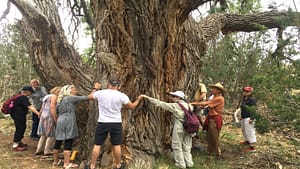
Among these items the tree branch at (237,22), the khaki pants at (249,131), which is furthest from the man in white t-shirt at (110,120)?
the tree branch at (237,22)

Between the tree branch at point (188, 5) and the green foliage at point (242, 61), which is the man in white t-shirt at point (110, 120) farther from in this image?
the green foliage at point (242, 61)

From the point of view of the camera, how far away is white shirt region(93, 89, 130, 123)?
539 cm

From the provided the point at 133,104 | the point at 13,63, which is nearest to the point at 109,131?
the point at 133,104

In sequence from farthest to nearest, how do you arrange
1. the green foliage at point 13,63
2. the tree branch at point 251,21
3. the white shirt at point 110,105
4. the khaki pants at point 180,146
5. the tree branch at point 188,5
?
the green foliage at point 13,63, the tree branch at point 251,21, the khaki pants at point 180,146, the tree branch at point 188,5, the white shirt at point 110,105

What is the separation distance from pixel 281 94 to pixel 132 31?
2.82 metres

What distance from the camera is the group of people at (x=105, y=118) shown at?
5438 millimetres

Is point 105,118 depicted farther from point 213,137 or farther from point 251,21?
point 251,21

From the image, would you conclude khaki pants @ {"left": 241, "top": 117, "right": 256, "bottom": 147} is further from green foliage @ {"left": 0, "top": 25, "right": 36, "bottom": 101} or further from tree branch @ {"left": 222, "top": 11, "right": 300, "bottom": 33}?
green foliage @ {"left": 0, "top": 25, "right": 36, "bottom": 101}

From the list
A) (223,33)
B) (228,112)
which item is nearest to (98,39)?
(223,33)

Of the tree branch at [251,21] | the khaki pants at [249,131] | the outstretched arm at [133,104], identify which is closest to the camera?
the outstretched arm at [133,104]

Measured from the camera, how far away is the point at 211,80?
1070 cm

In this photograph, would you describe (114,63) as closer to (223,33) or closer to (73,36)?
(73,36)

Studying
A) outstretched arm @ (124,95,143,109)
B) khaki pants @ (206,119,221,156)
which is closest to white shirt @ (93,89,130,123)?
outstretched arm @ (124,95,143,109)

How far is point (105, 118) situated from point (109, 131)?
0.23 metres
